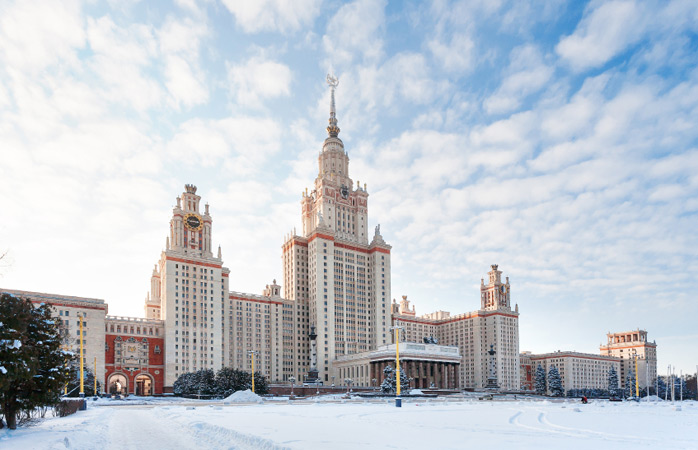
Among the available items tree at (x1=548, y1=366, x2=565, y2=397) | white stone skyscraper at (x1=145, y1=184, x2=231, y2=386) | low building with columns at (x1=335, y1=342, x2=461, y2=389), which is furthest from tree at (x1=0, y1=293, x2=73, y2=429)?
tree at (x1=548, y1=366, x2=565, y2=397)

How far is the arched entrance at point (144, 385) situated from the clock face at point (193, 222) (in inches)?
1578

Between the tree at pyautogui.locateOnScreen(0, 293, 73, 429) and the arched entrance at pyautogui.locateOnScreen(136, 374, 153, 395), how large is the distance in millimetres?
108634

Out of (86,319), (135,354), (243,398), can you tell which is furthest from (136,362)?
(243,398)

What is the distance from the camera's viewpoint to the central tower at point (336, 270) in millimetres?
159125

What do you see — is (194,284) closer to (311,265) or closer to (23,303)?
(311,265)

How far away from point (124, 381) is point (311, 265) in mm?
59114

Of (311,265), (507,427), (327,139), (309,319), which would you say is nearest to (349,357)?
(309,319)

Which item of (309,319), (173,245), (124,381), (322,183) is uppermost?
(322,183)

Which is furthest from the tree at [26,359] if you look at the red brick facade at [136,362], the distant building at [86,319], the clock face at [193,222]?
the clock face at [193,222]

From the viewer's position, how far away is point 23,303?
2988 cm

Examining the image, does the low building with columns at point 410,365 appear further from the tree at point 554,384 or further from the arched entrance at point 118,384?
the arched entrance at point 118,384

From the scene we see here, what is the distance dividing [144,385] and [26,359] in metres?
123

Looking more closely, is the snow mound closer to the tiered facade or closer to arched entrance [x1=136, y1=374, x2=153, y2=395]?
the tiered facade

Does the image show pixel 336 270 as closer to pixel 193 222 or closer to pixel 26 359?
pixel 193 222
